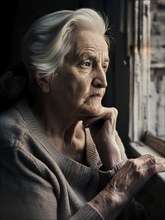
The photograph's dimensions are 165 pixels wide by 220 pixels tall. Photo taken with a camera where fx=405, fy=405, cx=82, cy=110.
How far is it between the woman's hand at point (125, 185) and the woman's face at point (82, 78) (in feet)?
0.87

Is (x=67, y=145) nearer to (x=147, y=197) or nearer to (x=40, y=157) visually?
(x=40, y=157)

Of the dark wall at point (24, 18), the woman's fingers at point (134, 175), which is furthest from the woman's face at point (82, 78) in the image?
the dark wall at point (24, 18)

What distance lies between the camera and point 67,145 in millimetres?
1632

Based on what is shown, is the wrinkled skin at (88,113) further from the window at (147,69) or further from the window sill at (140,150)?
the window at (147,69)

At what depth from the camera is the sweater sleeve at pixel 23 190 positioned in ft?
4.25

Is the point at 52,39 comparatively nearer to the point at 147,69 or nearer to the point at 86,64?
the point at 86,64

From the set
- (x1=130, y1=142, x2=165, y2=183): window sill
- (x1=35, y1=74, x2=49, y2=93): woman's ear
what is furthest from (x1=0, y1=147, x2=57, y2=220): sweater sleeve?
(x1=130, y1=142, x2=165, y2=183): window sill

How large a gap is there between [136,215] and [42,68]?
699 millimetres

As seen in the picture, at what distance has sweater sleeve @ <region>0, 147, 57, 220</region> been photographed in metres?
1.30

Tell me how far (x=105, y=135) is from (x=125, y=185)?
11.5 inches

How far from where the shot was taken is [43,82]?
60.1 inches

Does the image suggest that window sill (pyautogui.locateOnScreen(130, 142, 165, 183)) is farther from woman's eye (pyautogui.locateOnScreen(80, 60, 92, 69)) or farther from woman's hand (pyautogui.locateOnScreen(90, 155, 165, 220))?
woman's eye (pyautogui.locateOnScreen(80, 60, 92, 69))

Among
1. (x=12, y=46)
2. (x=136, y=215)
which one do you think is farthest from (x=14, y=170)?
(x=12, y=46)

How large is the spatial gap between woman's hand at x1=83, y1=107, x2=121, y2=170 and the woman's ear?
207 mm
